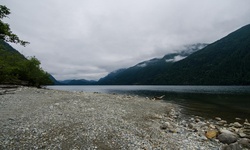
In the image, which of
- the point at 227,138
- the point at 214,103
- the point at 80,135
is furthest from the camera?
the point at 214,103

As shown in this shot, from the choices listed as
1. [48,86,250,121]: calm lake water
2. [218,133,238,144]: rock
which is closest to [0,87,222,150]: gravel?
[218,133,238,144]: rock

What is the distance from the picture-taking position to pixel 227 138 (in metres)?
10.4

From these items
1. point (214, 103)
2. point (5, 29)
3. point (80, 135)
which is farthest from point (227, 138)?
point (214, 103)

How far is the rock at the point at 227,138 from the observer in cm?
1026

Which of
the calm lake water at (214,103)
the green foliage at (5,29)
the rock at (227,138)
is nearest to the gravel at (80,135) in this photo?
the rock at (227,138)

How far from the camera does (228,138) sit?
10.4 meters

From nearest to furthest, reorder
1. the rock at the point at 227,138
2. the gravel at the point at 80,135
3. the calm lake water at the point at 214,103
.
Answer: the gravel at the point at 80,135, the rock at the point at 227,138, the calm lake water at the point at 214,103

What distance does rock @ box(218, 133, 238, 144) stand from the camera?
33.7 feet

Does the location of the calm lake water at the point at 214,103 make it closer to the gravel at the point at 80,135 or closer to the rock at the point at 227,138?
the rock at the point at 227,138

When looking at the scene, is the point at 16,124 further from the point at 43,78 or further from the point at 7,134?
the point at 43,78

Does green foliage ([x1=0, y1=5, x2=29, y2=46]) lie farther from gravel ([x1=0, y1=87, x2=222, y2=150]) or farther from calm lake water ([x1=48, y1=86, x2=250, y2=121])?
calm lake water ([x1=48, y1=86, x2=250, y2=121])

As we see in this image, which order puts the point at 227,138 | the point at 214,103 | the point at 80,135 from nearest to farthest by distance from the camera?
the point at 80,135
the point at 227,138
the point at 214,103

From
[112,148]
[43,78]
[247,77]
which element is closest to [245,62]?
[247,77]

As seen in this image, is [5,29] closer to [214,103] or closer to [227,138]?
[227,138]
